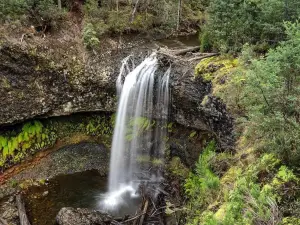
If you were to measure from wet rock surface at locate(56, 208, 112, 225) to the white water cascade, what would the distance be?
140cm

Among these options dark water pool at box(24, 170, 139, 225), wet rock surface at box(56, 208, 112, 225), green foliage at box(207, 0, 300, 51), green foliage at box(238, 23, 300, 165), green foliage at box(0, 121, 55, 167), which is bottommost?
dark water pool at box(24, 170, 139, 225)

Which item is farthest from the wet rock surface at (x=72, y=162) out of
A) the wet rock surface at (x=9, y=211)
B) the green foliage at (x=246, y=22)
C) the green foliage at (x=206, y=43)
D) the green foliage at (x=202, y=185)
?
the green foliage at (x=246, y=22)

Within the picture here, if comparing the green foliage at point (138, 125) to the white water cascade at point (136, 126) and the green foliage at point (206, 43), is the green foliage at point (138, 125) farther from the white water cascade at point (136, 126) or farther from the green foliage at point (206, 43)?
the green foliage at point (206, 43)

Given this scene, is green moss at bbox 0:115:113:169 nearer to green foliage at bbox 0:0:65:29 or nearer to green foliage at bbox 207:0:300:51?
green foliage at bbox 0:0:65:29

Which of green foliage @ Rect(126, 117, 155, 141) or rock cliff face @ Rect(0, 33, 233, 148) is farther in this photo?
green foliage @ Rect(126, 117, 155, 141)

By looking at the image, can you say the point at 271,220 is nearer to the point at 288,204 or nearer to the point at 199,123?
the point at 288,204

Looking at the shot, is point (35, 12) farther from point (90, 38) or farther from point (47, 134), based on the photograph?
point (47, 134)

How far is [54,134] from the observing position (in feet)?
49.8

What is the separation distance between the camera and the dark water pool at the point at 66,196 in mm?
12311

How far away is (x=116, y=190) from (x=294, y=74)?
9601 millimetres

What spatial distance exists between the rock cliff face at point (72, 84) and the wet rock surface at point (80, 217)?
4.78m

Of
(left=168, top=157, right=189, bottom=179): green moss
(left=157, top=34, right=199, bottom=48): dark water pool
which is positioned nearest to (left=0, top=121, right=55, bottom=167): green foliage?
(left=168, top=157, right=189, bottom=179): green moss

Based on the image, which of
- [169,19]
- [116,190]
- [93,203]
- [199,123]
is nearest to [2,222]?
[93,203]

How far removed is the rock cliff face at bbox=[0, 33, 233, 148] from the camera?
12153 mm
